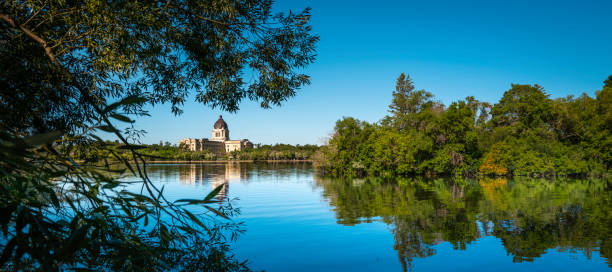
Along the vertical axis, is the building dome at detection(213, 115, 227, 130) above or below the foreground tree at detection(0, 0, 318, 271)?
above

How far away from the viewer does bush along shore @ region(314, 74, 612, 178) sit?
32781mm

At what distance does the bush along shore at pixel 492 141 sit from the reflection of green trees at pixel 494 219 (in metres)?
17.2

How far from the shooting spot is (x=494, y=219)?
38.6ft

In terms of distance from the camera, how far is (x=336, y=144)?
132 feet

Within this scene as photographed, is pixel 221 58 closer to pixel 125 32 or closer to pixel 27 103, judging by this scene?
pixel 125 32

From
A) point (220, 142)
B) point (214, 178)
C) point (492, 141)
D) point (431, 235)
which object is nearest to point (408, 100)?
point (492, 141)

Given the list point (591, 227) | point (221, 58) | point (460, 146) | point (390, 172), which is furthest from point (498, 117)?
point (221, 58)

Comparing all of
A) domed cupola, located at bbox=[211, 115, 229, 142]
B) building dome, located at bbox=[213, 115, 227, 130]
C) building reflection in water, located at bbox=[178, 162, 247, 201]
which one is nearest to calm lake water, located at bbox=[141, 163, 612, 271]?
building reflection in water, located at bbox=[178, 162, 247, 201]

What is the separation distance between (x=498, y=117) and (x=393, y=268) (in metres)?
42.4

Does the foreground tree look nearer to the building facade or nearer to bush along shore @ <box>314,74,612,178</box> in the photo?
bush along shore @ <box>314,74,612,178</box>

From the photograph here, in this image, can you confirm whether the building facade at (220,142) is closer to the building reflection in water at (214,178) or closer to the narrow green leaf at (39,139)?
the building reflection in water at (214,178)

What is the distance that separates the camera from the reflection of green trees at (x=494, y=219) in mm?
8656

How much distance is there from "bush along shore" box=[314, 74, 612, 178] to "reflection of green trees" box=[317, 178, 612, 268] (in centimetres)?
1718

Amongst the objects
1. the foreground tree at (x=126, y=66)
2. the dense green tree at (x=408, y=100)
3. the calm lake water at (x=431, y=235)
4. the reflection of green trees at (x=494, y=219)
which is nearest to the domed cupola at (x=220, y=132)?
the dense green tree at (x=408, y=100)
